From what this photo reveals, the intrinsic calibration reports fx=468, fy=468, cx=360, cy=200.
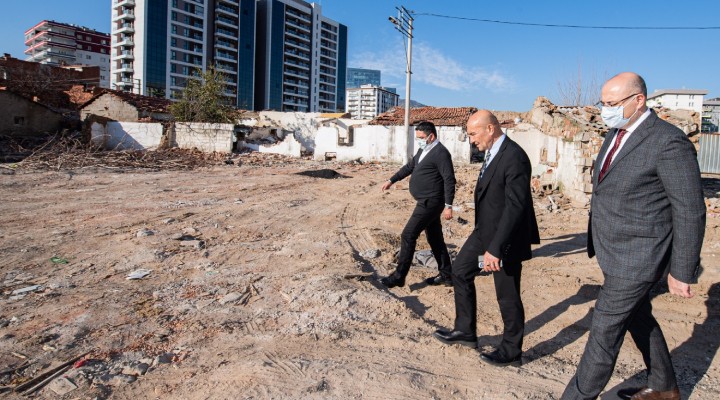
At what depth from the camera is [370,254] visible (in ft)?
19.7

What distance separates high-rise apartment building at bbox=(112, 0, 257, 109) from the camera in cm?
6031

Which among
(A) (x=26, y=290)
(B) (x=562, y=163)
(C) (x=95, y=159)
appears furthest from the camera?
(C) (x=95, y=159)

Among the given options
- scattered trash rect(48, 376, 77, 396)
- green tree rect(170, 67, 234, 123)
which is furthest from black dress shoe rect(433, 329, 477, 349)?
green tree rect(170, 67, 234, 123)

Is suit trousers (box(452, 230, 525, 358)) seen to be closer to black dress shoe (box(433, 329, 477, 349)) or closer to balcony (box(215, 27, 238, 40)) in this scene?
black dress shoe (box(433, 329, 477, 349))

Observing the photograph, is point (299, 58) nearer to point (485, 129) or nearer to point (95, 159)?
point (95, 159)

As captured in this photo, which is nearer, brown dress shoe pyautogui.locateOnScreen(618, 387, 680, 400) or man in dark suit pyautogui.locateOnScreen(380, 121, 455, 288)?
brown dress shoe pyautogui.locateOnScreen(618, 387, 680, 400)

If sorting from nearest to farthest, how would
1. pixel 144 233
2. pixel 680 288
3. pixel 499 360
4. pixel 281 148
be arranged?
pixel 680 288, pixel 499 360, pixel 144 233, pixel 281 148

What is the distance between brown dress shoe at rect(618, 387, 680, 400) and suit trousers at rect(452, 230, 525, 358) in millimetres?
705

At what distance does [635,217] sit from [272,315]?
2.76 meters

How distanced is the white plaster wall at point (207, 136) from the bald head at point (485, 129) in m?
21.6

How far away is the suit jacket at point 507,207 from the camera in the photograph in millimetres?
2980

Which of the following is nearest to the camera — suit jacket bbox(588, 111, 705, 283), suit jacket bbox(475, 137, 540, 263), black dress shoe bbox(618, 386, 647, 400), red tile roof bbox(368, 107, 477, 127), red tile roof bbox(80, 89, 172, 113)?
suit jacket bbox(588, 111, 705, 283)

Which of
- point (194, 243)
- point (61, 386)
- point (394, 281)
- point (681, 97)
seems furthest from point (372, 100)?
point (61, 386)

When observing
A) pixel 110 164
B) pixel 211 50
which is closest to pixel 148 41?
pixel 211 50
